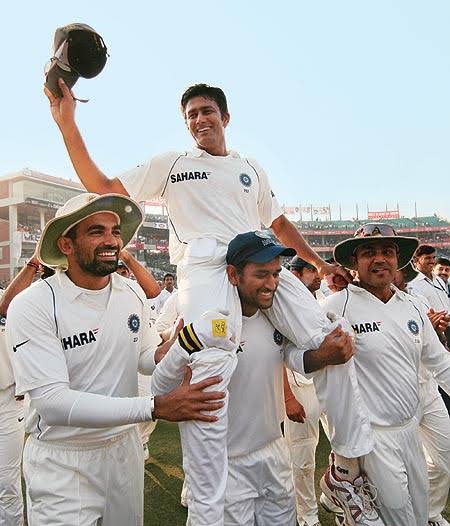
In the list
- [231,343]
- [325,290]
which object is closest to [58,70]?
[231,343]

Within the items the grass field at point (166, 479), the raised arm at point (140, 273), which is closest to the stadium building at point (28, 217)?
the grass field at point (166, 479)

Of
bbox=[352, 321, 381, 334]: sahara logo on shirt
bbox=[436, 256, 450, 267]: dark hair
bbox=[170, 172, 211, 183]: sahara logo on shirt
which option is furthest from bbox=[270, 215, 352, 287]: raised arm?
bbox=[436, 256, 450, 267]: dark hair

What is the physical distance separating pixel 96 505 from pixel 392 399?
1.83 meters

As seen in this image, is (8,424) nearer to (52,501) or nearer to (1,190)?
(52,501)

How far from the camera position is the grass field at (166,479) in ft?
14.8

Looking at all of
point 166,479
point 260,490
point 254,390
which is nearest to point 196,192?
point 254,390

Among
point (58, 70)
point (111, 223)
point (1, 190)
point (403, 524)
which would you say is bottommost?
point (403, 524)

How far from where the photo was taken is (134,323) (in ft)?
9.30

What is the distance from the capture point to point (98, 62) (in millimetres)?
2779

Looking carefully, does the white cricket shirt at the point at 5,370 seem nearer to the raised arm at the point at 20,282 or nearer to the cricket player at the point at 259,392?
the raised arm at the point at 20,282

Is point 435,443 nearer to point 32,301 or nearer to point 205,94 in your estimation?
point 205,94

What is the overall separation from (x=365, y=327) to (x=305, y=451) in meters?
1.92

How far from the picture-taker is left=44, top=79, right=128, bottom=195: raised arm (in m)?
2.71

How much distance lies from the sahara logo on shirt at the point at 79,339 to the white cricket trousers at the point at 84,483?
1.74ft
